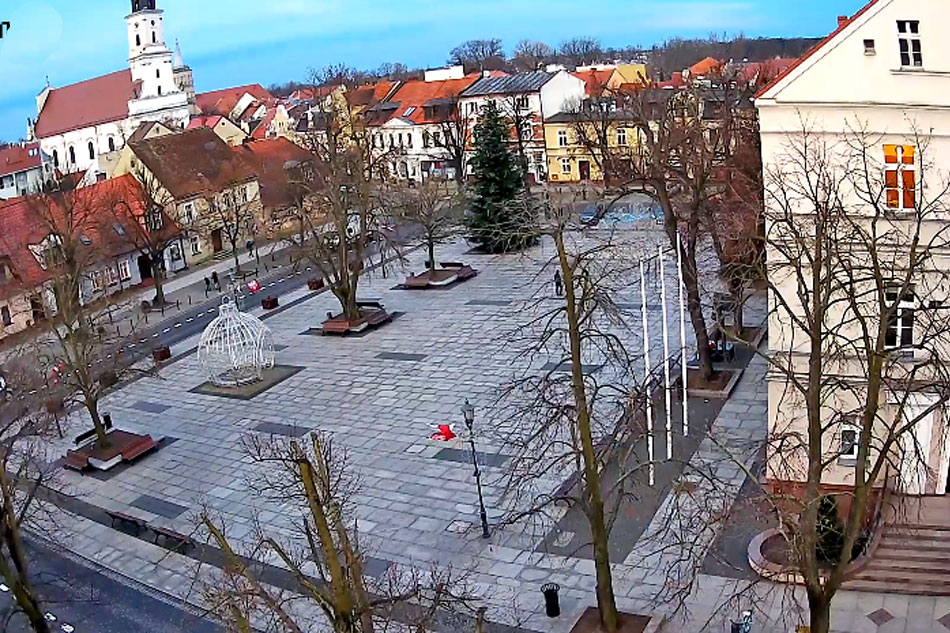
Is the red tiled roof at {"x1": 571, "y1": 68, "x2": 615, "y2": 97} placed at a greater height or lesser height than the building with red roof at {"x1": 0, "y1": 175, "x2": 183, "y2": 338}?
greater

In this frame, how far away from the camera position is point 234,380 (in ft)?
114

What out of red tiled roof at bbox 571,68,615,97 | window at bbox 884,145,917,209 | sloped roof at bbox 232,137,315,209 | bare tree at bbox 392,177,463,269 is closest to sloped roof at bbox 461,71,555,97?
red tiled roof at bbox 571,68,615,97

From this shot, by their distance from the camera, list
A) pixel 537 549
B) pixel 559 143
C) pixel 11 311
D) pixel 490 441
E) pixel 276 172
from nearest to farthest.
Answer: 1. pixel 537 549
2. pixel 490 441
3. pixel 11 311
4. pixel 276 172
5. pixel 559 143

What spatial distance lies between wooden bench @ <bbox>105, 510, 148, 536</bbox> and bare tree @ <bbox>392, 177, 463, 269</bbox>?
2120 centimetres

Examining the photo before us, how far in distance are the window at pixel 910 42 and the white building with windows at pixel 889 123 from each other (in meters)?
0.02

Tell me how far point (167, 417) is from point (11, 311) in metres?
16.9

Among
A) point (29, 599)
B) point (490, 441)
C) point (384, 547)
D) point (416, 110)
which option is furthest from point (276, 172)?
point (29, 599)

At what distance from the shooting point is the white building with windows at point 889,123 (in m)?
19.2

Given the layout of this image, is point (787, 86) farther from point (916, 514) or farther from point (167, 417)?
point (167, 417)

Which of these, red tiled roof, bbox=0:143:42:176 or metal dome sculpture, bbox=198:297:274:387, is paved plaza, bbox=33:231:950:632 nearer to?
metal dome sculpture, bbox=198:297:274:387

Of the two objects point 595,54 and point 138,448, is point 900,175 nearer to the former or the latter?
point 138,448

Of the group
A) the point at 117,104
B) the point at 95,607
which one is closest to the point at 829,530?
the point at 95,607

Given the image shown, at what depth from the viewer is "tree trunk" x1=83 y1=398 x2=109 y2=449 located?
29.1 meters

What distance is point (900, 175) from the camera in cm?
2020
